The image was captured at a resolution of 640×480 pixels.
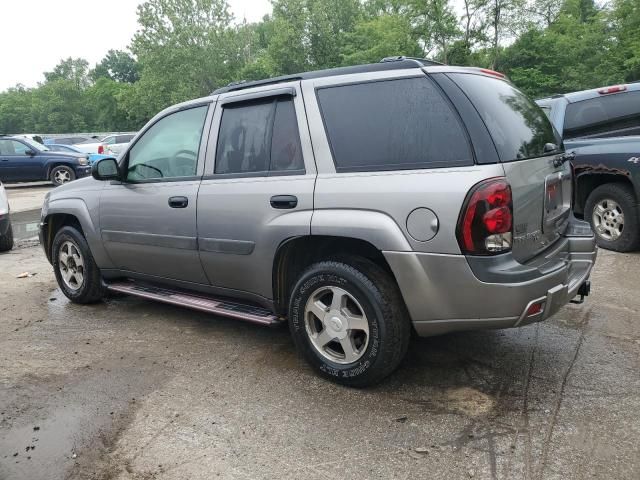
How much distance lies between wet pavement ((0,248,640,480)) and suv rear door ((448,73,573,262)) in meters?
0.87

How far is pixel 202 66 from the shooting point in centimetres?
4834

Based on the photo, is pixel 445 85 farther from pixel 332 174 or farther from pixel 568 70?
pixel 568 70

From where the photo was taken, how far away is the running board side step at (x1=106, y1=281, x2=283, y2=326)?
140 inches

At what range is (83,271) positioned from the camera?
4.90 m

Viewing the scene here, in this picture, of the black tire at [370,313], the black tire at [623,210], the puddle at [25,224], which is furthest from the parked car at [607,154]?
the puddle at [25,224]

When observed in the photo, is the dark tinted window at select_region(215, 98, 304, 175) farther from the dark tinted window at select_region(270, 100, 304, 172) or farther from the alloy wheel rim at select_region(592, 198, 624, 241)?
the alloy wheel rim at select_region(592, 198, 624, 241)

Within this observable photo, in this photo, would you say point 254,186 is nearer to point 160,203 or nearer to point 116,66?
point 160,203

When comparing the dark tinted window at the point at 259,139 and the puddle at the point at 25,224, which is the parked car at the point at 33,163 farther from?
the dark tinted window at the point at 259,139

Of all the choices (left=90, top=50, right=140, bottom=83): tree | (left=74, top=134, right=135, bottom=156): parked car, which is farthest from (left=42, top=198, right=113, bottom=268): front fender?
(left=90, top=50, right=140, bottom=83): tree

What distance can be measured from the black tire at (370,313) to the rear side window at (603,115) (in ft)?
15.7

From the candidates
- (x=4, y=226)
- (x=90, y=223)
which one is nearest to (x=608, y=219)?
(x=90, y=223)

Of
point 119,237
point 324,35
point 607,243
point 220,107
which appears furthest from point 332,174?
point 324,35

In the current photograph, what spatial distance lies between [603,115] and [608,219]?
1291 millimetres

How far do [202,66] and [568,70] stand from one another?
32552 mm
